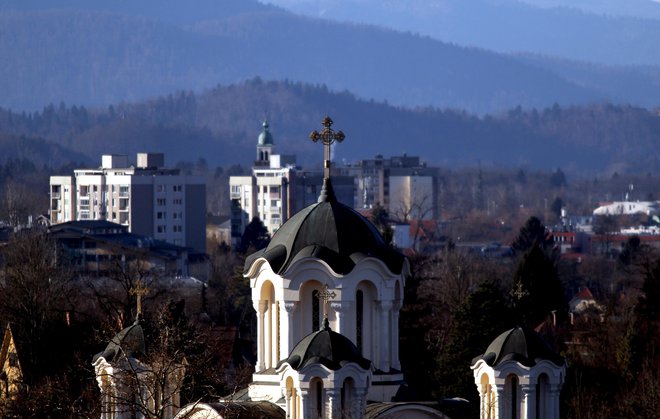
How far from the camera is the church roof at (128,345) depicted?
29931 mm

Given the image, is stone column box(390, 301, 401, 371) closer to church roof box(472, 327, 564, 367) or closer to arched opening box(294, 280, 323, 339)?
arched opening box(294, 280, 323, 339)

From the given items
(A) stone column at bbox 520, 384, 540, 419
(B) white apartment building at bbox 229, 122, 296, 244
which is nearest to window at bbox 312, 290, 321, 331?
(A) stone column at bbox 520, 384, 540, 419

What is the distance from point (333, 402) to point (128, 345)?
315 cm

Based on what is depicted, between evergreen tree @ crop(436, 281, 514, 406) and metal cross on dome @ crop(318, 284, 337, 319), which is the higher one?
metal cross on dome @ crop(318, 284, 337, 319)

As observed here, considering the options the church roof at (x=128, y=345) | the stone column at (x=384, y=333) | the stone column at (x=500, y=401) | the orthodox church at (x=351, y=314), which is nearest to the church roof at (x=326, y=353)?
the orthodox church at (x=351, y=314)

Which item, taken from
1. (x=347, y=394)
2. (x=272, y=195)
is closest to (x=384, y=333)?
(x=347, y=394)

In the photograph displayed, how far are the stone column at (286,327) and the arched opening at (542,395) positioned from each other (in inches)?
122

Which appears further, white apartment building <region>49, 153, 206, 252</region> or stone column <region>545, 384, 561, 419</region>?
white apartment building <region>49, 153, 206, 252</region>

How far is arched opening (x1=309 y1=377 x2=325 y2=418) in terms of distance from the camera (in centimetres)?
2825

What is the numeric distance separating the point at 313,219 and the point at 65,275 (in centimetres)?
3812

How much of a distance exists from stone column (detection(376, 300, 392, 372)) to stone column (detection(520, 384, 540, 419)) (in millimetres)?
1738

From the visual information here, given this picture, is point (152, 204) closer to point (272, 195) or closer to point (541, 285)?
point (272, 195)

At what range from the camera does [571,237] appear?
157m

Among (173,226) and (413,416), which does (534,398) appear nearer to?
(413,416)
